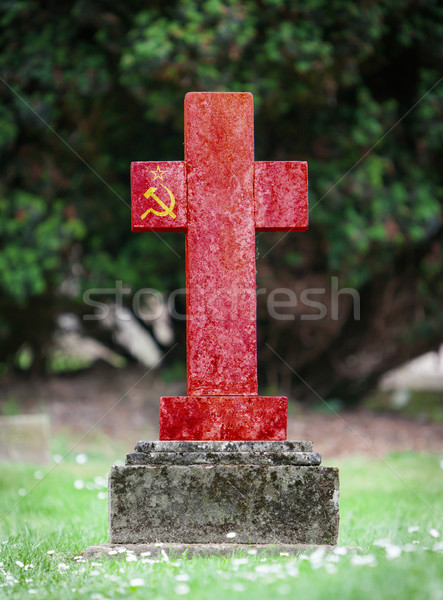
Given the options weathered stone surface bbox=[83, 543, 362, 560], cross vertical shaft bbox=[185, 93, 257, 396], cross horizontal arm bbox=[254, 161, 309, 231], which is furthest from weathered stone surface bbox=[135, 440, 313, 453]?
cross horizontal arm bbox=[254, 161, 309, 231]

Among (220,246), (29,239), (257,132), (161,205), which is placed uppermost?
(257,132)

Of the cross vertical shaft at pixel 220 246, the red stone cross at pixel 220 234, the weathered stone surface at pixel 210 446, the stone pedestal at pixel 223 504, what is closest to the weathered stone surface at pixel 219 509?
the stone pedestal at pixel 223 504

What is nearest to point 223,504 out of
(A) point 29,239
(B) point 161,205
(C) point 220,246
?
(C) point 220,246

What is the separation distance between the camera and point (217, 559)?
2.96 meters

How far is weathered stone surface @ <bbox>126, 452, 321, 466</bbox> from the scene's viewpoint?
3.22m

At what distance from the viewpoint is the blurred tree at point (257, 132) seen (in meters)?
7.08

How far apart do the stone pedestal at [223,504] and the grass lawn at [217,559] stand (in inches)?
5.9

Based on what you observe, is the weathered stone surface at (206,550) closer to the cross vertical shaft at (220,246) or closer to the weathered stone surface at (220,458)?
the weathered stone surface at (220,458)

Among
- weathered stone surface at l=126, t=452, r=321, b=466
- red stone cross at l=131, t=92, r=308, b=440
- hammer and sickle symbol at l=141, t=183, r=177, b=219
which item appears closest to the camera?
weathered stone surface at l=126, t=452, r=321, b=466

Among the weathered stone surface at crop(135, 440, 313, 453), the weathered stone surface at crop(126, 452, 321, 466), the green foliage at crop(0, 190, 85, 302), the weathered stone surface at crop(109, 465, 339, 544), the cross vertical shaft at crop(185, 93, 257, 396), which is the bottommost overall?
the weathered stone surface at crop(109, 465, 339, 544)

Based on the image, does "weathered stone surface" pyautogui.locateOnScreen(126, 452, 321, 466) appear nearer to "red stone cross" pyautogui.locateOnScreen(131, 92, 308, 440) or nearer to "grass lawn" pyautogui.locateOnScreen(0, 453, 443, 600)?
"red stone cross" pyautogui.locateOnScreen(131, 92, 308, 440)

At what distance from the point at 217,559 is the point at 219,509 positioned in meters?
0.24

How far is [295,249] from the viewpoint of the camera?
8531 mm

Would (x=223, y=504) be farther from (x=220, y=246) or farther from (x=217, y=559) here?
(x=220, y=246)
